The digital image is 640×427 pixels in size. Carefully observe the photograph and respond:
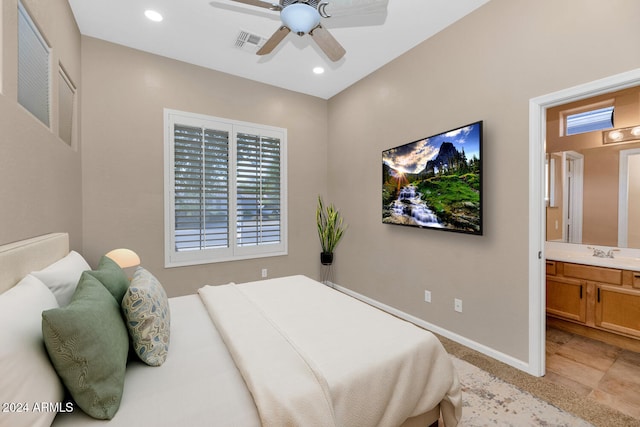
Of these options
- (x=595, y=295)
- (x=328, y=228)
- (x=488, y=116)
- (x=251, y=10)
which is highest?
(x=251, y=10)

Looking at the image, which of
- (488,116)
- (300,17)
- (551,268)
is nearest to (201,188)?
(300,17)

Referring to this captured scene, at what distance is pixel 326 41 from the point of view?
2189 mm

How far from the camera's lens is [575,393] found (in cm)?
197

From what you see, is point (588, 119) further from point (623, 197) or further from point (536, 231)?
point (536, 231)

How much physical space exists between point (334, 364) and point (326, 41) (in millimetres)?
2197

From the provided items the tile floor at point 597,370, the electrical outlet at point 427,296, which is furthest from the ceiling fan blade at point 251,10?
the tile floor at point 597,370

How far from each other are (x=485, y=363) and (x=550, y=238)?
6.26 feet

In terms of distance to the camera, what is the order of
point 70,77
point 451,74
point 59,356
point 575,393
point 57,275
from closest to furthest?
1. point 59,356
2. point 57,275
3. point 575,393
4. point 70,77
5. point 451,74

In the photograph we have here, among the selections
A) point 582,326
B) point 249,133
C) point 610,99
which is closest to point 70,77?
point 249,133

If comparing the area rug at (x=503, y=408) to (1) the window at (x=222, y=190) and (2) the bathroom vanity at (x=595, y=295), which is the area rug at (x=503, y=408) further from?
(1) the window at (x=222, y=190)

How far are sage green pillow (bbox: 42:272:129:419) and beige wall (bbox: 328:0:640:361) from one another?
265cm

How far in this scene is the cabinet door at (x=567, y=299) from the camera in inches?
110

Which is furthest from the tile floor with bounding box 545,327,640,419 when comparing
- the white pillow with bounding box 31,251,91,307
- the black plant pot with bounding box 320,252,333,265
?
the white pillow with bounding box 31,251,91,307

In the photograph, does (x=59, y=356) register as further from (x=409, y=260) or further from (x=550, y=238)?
(x=550, y=238)
